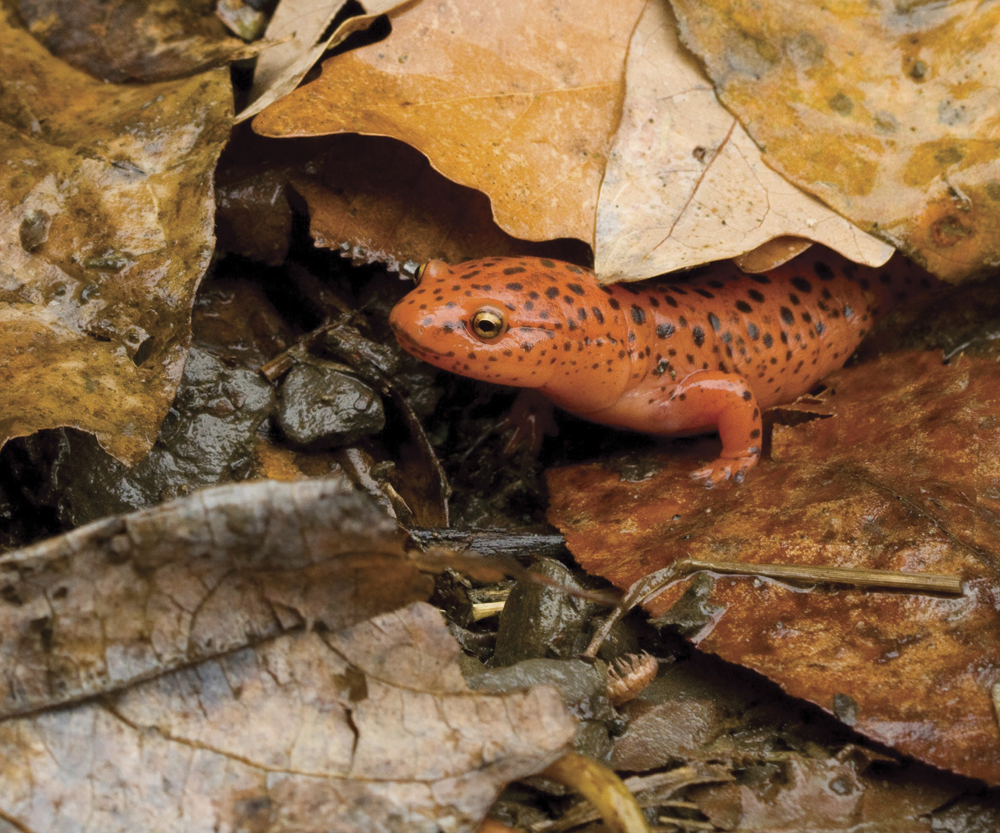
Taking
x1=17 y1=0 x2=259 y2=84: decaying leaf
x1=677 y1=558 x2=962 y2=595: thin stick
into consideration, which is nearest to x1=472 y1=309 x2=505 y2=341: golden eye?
x1=677 y1=558 x2=962 y2=595: thin stick

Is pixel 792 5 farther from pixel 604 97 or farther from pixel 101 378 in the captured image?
pixel 101 378

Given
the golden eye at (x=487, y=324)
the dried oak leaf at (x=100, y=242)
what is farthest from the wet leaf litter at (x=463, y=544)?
the golden eye at (x=487, y=324)

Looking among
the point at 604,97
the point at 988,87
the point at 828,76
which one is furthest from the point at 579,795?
the point at 988,87

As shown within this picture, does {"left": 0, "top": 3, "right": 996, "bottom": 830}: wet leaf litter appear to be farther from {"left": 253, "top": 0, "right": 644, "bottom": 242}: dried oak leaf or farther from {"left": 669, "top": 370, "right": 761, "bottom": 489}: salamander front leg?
{"left": 669, "top": 370, "right": 761, "bottom": 489}: salamander front leg

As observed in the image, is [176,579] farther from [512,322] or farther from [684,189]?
[684,189]

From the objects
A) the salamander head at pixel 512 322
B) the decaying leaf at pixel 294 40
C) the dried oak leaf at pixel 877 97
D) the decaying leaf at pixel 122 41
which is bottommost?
the salamander head at pixel 512 322

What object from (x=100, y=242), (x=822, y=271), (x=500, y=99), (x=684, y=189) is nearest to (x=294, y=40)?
(x=500, y=99)

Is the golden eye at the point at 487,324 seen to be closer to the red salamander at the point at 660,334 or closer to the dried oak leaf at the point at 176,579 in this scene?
the red salamander at the point at 660,334
